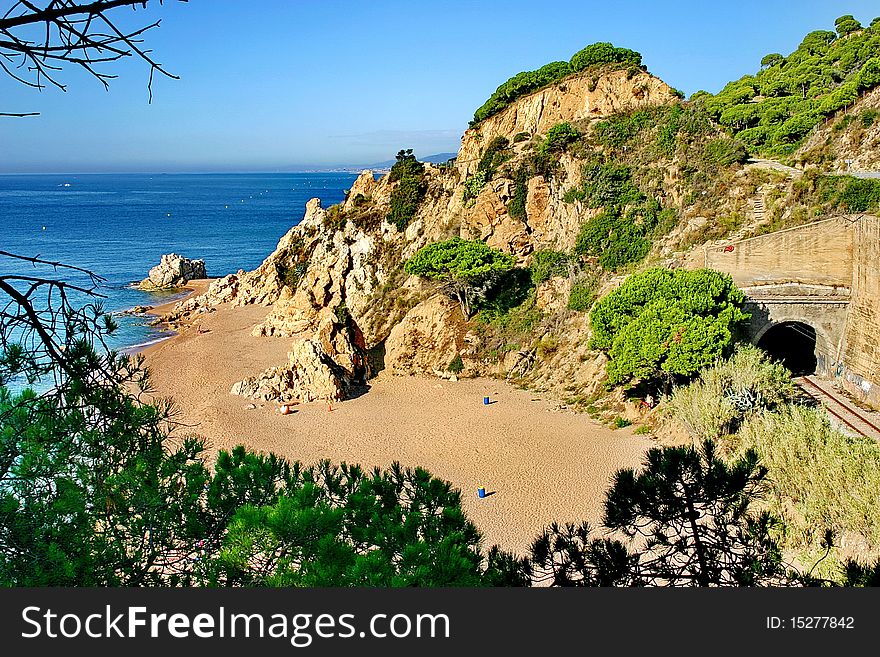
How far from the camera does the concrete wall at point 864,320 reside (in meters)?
16.5

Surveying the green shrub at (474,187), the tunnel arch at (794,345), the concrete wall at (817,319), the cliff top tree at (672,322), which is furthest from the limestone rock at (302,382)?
the tunnel arch at (794,345)

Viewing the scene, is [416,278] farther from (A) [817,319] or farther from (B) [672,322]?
(A) [817,319]

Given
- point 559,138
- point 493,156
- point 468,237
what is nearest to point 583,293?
point 468,237

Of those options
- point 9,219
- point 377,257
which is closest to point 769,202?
point 377,257

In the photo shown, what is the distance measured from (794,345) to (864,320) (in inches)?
138

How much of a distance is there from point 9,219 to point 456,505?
3947 inches

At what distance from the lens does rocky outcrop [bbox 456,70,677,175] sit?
3247 cm

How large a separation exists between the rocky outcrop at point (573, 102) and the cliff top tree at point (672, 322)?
17522 mm

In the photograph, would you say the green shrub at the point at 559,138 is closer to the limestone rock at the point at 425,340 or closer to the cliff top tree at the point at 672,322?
the limestone rock at the point at 425,340

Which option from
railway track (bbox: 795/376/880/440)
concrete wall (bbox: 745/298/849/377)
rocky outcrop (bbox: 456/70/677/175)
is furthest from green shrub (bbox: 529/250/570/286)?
railway track (bbox: 795/376/880/440)

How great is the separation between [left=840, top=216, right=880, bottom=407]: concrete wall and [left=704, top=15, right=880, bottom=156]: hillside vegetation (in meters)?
12.4

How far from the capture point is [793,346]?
2047cm

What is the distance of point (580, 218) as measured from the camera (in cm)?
2792

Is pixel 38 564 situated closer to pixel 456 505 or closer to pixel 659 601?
pixel 456 505
